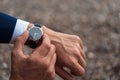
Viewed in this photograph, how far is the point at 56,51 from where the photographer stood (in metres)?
1.58

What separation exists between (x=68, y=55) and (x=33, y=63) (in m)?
0.22

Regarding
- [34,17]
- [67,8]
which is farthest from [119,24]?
[34,17]

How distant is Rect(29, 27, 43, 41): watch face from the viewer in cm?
154

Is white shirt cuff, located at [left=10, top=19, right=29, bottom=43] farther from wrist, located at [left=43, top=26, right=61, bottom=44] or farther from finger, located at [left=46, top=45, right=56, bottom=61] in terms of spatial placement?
finger, located at [left=46, top=45, right=56, bottom=61]

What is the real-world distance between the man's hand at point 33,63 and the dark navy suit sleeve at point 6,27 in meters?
0.22

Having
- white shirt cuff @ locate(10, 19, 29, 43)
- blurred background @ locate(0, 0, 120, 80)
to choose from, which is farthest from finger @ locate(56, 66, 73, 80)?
blurred background @ locate(0, 0, 120, 80)

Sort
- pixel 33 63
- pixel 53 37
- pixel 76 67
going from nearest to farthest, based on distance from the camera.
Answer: pixel 33 63 < pixel 76 67 < pixel 53 37

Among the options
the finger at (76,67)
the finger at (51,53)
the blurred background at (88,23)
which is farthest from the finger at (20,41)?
the blurred background at (88,23)

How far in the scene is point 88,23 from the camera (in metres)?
3.76

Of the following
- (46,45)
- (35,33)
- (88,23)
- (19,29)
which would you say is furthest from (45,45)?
(88,23)

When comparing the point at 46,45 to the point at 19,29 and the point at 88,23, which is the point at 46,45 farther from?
the point at 88,23

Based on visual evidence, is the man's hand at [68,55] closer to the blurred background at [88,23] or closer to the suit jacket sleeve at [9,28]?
the suit jacket sleeve at [9,28]

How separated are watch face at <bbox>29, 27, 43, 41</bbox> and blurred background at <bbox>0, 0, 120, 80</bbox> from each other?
4.93 feet

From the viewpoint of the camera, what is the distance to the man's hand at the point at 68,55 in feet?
5.02
